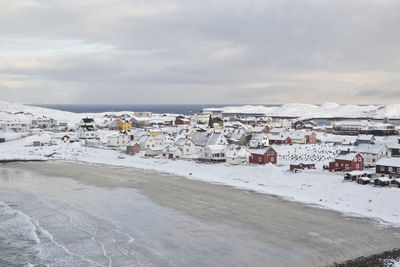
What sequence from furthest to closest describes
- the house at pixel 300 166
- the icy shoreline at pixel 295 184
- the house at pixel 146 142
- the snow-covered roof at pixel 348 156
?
the house at pixel 146 142 → the house at pixel 300 166 → the snow-covered roof at pixel 348 156 → the icy shoreline at pixel 295 184

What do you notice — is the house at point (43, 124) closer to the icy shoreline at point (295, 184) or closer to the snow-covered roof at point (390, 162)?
the icy shoreline at point (295, 184)

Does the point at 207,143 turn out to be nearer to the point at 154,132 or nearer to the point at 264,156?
the point at 264,156

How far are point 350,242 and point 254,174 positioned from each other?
1874 cm

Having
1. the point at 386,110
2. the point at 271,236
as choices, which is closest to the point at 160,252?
the point at 271,236

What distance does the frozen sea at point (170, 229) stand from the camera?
18.0 metres

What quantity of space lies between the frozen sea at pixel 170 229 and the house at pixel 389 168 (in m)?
10.2

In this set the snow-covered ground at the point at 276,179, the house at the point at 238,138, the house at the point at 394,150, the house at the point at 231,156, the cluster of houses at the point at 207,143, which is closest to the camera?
the snow-covered ground at the point at 276,179

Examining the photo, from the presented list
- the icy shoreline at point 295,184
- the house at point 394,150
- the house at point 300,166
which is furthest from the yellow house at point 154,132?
the house at point 394,150

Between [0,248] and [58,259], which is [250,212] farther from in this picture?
[0,248]

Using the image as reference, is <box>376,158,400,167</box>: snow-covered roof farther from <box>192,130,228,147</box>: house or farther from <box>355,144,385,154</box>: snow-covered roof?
<box>192,130,228,147</box>: house

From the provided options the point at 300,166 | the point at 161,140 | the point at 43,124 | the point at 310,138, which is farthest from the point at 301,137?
the point at 43,124

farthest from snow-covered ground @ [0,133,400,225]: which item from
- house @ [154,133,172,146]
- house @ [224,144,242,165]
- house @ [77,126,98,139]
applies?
house @ [77,126,98,139]

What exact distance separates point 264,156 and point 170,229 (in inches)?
904

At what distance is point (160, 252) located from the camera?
18656 millimetres
